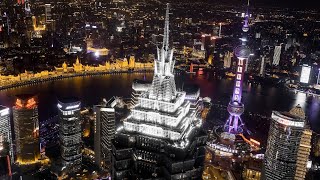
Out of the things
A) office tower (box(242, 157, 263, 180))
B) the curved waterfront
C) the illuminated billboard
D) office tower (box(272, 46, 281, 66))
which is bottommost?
office tower (box(242, 157, 263, 180))

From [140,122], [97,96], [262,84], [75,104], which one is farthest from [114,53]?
[140,122]

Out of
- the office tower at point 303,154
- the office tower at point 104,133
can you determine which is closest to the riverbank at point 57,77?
the office tower at point 104,133

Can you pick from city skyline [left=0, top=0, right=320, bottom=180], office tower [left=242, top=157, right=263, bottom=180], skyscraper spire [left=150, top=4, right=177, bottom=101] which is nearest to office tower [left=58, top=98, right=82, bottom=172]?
city skyline [left=0, top=0, right=320, bottom=180]

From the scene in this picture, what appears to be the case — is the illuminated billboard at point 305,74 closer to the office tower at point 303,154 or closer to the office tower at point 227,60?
the office tower at point 227,60

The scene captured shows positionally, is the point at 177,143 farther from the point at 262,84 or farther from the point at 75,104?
the point at 262,84

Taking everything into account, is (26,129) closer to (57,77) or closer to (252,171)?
(252,171)

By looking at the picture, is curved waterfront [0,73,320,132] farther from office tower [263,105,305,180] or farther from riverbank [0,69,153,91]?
office tower [263,105,305,180]

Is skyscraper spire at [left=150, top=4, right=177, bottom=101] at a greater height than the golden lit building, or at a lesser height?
greater
